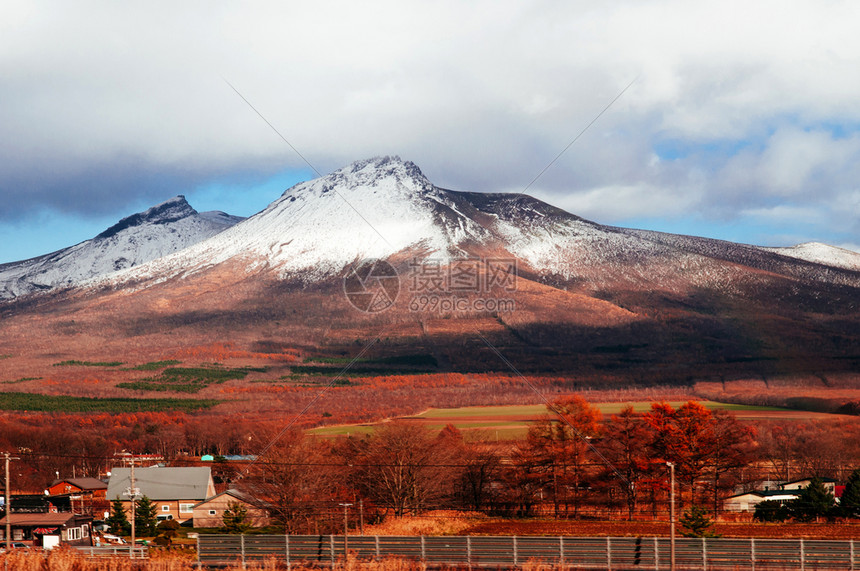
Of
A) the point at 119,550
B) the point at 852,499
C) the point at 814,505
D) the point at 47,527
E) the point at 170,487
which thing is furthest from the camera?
the point at 170,487

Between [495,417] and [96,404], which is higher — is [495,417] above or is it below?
below

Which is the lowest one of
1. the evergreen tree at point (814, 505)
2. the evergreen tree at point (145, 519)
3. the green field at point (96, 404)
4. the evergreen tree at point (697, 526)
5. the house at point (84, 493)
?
the house at point (84, 493)

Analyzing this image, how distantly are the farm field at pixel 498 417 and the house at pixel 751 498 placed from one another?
19.5 metres

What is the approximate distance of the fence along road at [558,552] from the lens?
29109 millimetres

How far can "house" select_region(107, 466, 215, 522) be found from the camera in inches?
2611

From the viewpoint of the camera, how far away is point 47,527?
54.6 meters

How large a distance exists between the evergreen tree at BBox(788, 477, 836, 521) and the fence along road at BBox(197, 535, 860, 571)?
1838cm

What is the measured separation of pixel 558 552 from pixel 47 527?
129 ft

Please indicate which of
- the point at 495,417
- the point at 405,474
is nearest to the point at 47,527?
the point at 405,474

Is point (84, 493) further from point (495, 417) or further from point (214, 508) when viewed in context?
point (495, 417)

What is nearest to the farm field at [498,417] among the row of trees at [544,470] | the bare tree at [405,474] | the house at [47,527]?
the row of trees at [544,470]

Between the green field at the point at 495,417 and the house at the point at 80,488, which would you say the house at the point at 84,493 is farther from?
the green field at the point at 495,417

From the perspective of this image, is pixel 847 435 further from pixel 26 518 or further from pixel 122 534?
pixel 26 518

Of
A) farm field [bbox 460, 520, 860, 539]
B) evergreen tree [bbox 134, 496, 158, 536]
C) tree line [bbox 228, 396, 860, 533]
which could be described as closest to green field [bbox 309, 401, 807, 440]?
tree line [bbox 228, 396, 860, 533]
